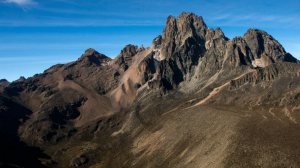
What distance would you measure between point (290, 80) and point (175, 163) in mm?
96498

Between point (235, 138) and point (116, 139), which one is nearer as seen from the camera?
point (235, 138)

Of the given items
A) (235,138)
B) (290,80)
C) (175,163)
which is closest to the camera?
(235,138)

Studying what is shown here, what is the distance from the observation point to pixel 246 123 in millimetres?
109250

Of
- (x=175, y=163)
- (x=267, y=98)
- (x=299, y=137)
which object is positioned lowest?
(x=175, y=163)

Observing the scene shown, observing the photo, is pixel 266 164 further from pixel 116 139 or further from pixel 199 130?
pixel 116 139

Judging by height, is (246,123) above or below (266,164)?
above

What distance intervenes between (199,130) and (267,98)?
47925mm

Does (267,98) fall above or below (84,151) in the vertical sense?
above

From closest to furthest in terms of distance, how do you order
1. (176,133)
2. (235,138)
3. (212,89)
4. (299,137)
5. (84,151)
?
1. (299,137)
2. (235,138)
3. (176,133)
4. (84,151)
5. (212,89)

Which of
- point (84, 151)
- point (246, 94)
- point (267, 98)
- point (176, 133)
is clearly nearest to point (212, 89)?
point (246, 94)

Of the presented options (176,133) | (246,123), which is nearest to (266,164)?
(246,123)

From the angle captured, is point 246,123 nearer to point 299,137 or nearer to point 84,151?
point 299,137

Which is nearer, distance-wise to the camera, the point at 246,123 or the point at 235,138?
the point at 235,138

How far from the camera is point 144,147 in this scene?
143m
